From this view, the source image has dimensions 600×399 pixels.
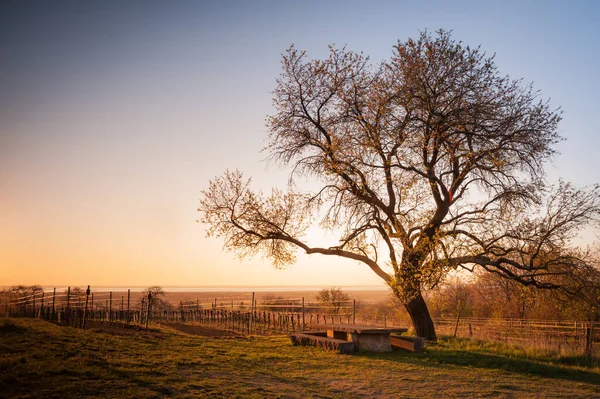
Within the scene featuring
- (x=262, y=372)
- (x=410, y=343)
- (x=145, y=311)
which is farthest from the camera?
(x=145, y=311)

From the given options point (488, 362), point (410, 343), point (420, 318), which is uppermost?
point (420, 318)

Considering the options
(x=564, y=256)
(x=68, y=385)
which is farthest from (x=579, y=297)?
(x=68, y=385)

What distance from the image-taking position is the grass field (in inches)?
296

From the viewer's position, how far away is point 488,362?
40.3 feet

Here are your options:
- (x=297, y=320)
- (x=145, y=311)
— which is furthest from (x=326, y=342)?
(x=145, y=311)

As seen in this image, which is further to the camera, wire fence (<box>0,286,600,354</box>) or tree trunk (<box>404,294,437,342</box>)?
wire fence (<box>0,286,600,354</box>)

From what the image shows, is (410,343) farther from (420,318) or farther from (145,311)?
(145,311)

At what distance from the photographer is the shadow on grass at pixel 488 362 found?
1105cm

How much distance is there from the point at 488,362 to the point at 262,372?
6333 millimetres

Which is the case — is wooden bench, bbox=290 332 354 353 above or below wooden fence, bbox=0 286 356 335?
above

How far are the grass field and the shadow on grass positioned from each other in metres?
0.03

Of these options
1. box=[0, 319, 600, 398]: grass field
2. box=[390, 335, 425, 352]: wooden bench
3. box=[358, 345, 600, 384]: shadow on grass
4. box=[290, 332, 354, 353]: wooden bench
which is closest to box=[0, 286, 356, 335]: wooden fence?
box=[290, 332, 354, 353]: wooden bench

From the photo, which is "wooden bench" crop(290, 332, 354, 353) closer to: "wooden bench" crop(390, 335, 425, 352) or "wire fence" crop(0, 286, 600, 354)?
"wooden bench" crop(390, 335, 425, 352)

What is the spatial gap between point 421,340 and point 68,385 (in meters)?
10.5
